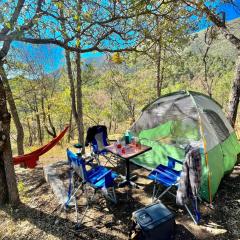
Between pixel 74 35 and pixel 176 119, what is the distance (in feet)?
7.17

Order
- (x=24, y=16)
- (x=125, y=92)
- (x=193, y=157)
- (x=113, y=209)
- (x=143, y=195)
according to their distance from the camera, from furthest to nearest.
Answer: (x=125, y=92), (x=143, y=195), (x=113, y=209), (x=24, y=16), (x=193, y=157)

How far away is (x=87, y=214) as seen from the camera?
9.61 ft

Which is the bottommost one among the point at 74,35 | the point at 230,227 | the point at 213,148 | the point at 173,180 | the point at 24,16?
the point at 230,227

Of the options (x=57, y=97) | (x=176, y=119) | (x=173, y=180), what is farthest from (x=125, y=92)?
(x=173, y=180)

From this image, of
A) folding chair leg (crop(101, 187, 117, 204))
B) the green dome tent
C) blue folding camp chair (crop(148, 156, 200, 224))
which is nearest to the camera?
blue folding camp chair (crop(148, 156, 200, 224))

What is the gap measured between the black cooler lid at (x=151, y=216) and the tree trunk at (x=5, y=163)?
5.82 ft

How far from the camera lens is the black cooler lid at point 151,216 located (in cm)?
228

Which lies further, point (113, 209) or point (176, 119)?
point (176, 119)

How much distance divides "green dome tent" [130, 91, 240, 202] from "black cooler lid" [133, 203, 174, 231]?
3.05 ft

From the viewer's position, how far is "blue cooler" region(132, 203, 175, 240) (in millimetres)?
2246

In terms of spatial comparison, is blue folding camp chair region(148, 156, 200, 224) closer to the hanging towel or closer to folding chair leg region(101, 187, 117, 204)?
the hanging towel

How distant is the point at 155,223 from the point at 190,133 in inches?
74.0

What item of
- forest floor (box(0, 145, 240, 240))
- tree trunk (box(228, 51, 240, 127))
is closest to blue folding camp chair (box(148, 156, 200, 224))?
forest floor (box(0, 145, 240, 240))

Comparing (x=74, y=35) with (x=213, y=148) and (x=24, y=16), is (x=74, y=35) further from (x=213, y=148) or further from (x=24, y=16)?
(x=213, y=148)
